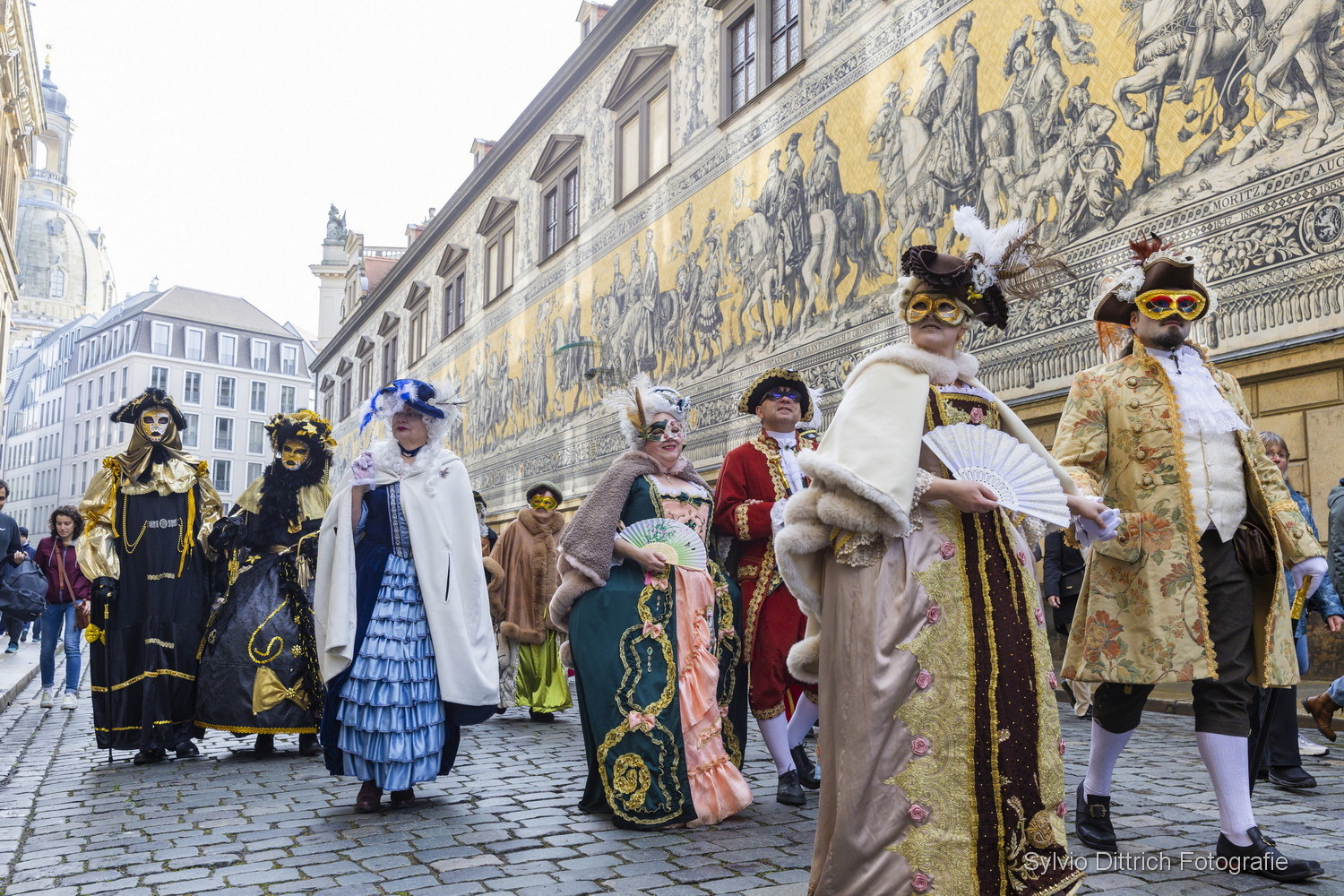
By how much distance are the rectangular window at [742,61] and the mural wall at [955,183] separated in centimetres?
41

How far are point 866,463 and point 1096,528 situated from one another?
94 centimetres

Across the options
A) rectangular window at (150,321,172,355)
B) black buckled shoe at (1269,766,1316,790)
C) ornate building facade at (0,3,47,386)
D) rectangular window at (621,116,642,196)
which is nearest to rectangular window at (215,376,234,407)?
rectangular window at (150,321,172,355)

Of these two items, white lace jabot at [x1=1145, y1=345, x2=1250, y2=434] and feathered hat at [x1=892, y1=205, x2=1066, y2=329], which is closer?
feathered hat at [x1=892, y1=205, x2=1066, y2=329]

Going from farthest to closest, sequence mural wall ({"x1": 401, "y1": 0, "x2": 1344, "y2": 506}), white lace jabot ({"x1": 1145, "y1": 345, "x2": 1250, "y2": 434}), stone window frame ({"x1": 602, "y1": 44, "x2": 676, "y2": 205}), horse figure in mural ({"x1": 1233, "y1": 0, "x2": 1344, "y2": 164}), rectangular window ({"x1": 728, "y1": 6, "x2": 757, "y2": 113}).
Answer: stone window frame ({"x1": 602, "y1": 44, "x2": 676, "y2": 205})
rectangular window ({"x1": 728, "y1": 6, "x2": 757, "y2": 113})
mural wall ({"x1": 401, "y1": 0, "x2": 1344, "y2": 506})
horse figure in mural ({"x1": 1233, "y1": 0, "x2": 1344, "y2": 164})
white lace jabot ({"x1": 1145, "y1": 345, "x2": 1250, "y2": 434})

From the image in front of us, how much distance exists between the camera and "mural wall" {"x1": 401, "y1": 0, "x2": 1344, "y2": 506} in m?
7.60

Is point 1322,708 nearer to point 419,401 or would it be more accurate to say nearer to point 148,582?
point 419,401

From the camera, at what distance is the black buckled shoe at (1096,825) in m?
3.76

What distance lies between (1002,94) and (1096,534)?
7.55m

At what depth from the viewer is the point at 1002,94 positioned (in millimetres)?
10023

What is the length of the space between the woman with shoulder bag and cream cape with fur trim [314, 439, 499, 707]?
17.7 ft

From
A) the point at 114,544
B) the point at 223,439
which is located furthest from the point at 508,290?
the point at 223,439

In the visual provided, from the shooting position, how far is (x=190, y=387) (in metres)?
71.7

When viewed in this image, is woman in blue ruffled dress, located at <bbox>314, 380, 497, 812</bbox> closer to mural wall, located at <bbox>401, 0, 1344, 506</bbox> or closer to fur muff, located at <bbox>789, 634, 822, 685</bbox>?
fur muff, located at <bbox>789, 634, 822, 685</bbox>

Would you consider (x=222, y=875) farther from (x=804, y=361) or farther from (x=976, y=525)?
(x=804, y=361)
